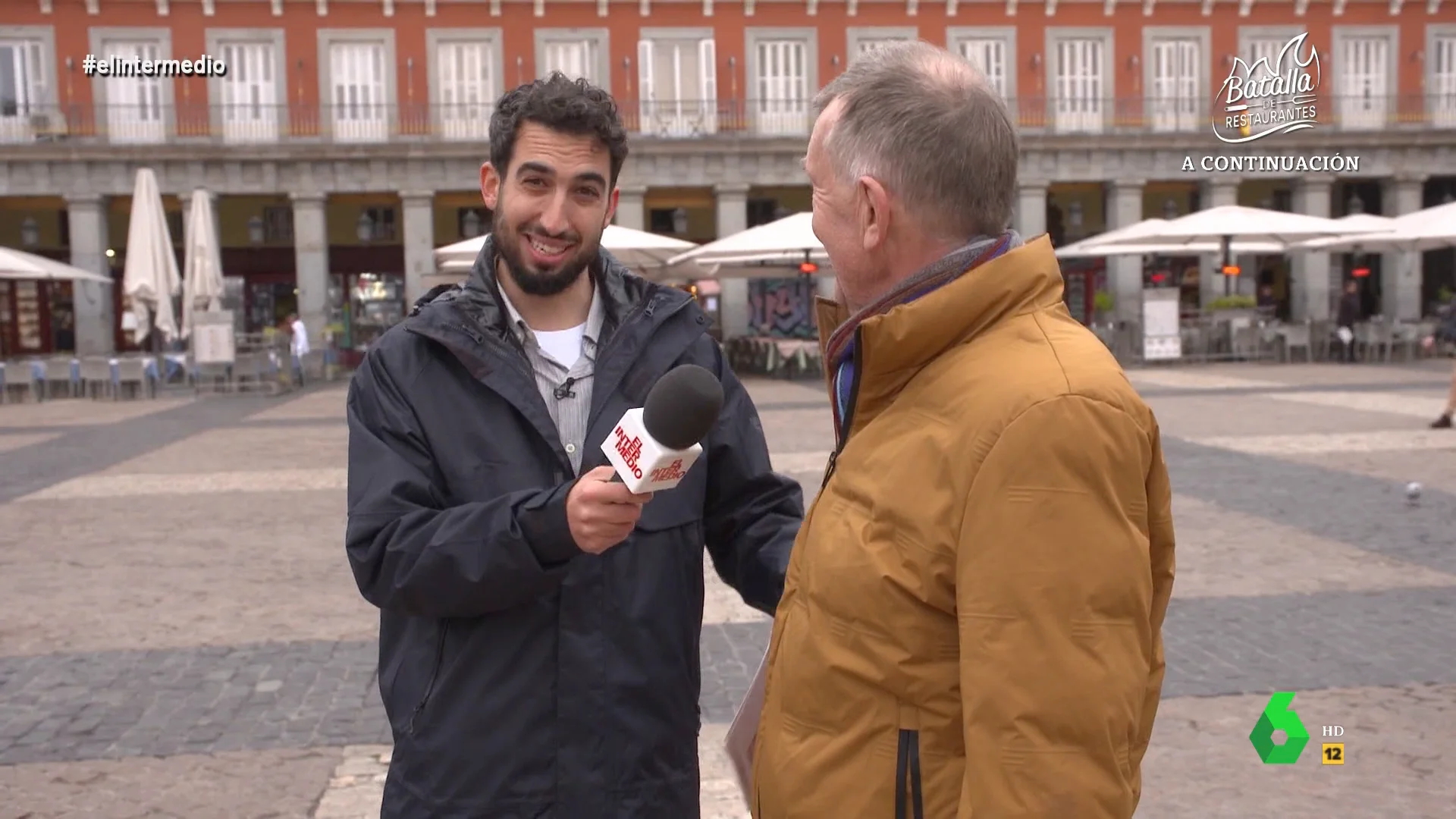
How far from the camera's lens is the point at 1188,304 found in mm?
34469

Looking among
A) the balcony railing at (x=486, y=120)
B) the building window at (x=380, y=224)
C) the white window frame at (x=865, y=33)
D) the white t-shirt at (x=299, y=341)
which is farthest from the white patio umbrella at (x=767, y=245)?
the building window at (x=380, y=224)

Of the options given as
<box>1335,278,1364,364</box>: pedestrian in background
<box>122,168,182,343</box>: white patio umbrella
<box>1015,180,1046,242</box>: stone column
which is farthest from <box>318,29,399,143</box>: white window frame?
<box>1335,278,1364,364</box>: pedestrian in background

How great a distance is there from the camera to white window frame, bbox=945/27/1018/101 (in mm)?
32406

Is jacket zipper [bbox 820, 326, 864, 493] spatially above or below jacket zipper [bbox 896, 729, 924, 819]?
above

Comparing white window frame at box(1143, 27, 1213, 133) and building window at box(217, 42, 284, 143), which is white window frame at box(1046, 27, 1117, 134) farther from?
building window at box(217, 42, 284, 143)

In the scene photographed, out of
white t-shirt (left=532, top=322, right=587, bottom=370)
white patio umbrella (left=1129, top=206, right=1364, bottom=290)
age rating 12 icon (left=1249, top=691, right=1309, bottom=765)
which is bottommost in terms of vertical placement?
age rating 12 icon (left=1249, top=691, right=1309, bottom=765)

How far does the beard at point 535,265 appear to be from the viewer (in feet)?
7.97

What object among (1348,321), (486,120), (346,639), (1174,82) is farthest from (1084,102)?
(346,639)

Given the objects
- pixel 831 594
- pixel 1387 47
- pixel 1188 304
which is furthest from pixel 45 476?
pixel 1387 47

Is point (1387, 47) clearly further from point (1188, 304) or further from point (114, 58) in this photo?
point (114, 58)

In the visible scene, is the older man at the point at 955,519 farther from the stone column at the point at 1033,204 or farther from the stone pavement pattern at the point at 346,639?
the stone column at the point at 1033,204

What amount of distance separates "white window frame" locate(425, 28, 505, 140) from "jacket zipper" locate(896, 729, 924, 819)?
30655mm

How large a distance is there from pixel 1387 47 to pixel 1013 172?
3609 cm

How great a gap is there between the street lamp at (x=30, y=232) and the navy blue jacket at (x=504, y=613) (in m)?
33.5
